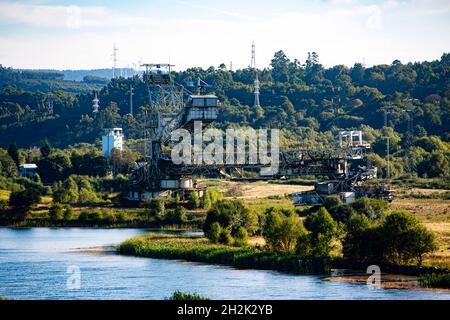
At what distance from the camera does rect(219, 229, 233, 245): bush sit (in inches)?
2232

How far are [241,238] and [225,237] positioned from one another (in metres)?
1.15

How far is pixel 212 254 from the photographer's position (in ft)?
171

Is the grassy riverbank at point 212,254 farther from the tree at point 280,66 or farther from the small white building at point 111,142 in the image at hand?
the tree at point 280,66

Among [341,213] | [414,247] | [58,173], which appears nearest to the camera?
[414,247]

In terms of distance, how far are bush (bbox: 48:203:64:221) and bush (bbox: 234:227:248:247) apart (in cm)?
2187

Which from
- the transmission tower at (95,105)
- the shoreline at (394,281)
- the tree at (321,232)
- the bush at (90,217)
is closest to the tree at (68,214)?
the bush at (90,217)

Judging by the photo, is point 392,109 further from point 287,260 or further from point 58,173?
point 287,260

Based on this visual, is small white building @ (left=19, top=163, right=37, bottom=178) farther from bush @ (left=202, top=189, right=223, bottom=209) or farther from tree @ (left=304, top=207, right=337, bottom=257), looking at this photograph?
tree @ (left=304, top=207, right=337, bottom=257)

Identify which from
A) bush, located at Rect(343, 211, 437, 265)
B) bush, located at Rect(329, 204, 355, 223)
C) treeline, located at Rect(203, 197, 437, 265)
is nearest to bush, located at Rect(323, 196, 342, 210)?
treeline, located at Rect(203, 197, 437, 265)

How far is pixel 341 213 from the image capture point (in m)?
61.8

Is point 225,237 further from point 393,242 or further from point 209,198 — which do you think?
point 209,198

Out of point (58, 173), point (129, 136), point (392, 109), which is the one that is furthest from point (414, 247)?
point (129, 136)

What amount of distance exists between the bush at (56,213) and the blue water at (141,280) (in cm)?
1690
